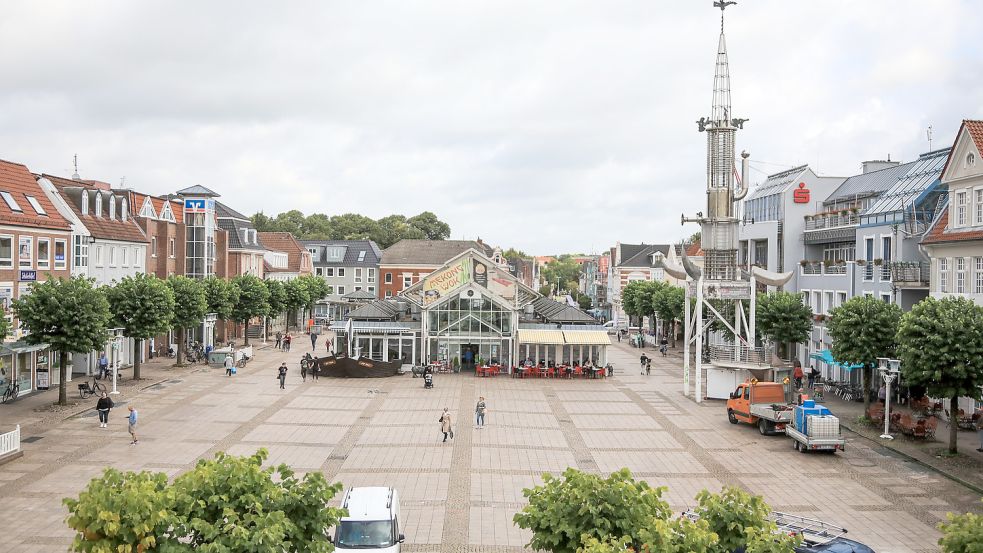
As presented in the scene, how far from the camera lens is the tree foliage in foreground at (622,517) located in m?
12.1

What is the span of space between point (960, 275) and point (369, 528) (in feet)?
94.0

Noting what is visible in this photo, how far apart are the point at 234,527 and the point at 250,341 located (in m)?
62.9

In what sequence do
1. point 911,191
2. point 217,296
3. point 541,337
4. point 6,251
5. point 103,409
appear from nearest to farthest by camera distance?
point 103,409 → point 6,251 → point 911,191 → point 541,337 → point 217,296

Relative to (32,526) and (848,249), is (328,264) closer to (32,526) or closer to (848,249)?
(848,249)

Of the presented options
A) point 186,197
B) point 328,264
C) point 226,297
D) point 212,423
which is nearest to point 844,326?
point 212,423

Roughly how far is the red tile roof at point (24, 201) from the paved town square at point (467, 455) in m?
9.57

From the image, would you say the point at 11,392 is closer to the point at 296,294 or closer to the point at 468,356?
the point at 468,356

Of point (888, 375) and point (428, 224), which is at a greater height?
point (428, 224)

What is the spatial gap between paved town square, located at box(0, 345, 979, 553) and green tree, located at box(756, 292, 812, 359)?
6.90 metres

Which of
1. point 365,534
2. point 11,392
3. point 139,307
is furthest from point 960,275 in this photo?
point 11,392

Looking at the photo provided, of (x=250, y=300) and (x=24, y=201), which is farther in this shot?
(x=250, y=300)

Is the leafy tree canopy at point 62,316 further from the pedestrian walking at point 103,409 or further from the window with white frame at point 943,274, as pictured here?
the window with white frame at point 943,274

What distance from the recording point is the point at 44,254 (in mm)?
42031

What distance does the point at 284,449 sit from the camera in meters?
29.2
